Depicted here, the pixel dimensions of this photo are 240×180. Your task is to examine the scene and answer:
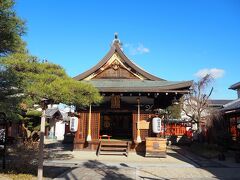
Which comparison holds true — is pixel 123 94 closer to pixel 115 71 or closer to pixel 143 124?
pixel 143 124

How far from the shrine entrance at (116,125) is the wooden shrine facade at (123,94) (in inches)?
181

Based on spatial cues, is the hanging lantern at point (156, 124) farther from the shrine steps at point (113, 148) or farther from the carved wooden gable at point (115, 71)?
the carved wooden gable at point (115, 71)

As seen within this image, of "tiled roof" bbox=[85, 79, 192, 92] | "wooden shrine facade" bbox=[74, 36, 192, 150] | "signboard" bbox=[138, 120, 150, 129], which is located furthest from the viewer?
"signboard" bbox=[138, 120, 150, 129]

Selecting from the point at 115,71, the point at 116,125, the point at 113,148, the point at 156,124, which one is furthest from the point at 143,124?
the point at 116,125

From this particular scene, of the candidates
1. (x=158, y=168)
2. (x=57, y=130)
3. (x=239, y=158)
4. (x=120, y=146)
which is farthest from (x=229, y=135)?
(x=57, y=130)

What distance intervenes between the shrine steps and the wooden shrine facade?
53 centimetres

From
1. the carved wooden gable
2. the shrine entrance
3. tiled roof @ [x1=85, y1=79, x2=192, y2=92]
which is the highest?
the carved wooden gable

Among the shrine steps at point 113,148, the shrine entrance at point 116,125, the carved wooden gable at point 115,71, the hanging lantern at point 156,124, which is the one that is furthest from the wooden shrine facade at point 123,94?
the shrine entrance at point 116,125

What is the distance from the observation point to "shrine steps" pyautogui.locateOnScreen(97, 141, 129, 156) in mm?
16109

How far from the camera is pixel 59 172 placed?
9633 mm

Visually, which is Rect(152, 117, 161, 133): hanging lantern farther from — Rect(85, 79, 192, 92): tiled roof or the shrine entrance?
the shrine entrance

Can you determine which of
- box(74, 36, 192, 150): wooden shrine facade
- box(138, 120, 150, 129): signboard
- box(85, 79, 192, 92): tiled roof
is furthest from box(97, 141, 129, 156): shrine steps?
box(85, 79, 192, 92): tiled roof

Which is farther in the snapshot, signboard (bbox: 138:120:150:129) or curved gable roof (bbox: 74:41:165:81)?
curved gable roof (bbox: 74:41:165:81)

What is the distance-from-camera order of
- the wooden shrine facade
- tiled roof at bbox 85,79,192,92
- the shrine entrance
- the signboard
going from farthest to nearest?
the shrine entrance
the signboard
the wooden shrine facade
tiled roof at bbox 85,79,192,92
